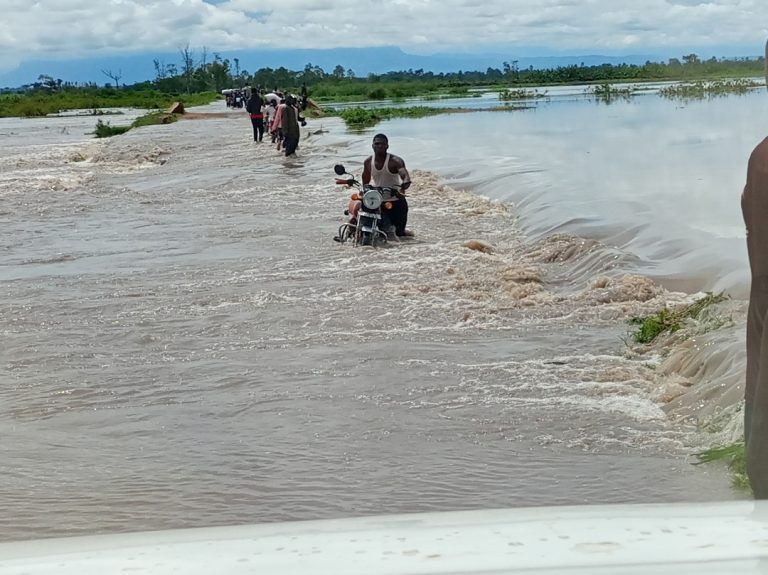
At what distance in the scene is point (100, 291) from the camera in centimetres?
1217

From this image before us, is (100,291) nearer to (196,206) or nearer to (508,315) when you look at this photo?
(508,315)

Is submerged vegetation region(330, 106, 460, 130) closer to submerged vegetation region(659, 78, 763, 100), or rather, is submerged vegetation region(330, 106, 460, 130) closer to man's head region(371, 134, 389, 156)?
submerged vegetation region(659, 78, 763, 100)

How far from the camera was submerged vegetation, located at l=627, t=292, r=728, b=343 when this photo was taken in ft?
28.6

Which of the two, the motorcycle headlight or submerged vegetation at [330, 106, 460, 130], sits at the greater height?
submerged vegetation at [330, 106, 460, 130]

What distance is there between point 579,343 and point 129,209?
44.1 feet

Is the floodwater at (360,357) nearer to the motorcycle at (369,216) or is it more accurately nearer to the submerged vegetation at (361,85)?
the motorcycle at (369,216)

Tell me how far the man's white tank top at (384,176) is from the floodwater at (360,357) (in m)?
0.91

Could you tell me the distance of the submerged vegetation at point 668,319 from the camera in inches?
344

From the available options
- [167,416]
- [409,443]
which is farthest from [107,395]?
[409,443]

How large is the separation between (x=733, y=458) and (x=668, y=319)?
339 cm

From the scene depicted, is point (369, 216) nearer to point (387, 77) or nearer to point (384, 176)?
point (384, 176)

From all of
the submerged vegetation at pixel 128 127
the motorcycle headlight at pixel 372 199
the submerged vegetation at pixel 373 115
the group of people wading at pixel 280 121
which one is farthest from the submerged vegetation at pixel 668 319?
the submerged vegetation at pixel 128 127

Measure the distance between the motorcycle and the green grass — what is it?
813cm

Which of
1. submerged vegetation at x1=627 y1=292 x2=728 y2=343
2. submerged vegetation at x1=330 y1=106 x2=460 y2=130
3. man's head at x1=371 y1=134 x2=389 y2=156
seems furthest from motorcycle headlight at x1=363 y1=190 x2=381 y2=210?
submerged vegetation at x1=330 y1=106 x2=460 y2=130
